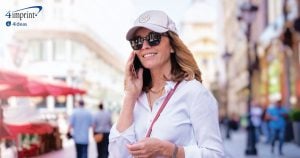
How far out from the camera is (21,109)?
1733 centimetres

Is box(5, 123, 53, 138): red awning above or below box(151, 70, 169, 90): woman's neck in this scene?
below

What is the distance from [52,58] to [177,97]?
54.3m

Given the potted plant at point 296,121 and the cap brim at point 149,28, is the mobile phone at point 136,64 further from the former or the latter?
the potted plant at point 296,121

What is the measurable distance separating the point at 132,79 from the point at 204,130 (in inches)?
17.7

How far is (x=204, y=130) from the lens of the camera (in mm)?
2670

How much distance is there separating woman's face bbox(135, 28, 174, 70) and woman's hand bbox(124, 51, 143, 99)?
2.8 inches

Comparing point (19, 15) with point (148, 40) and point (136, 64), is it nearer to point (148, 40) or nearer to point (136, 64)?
point (136, 64)

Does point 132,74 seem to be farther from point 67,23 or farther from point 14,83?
point 67,23

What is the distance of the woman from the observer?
2.67 metres

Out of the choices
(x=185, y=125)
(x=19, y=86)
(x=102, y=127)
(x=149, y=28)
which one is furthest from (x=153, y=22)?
(x=102, y=127)

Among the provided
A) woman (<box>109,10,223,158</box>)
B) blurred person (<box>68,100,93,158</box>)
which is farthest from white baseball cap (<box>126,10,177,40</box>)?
blurred person (<box>68,100,93,158</box>)

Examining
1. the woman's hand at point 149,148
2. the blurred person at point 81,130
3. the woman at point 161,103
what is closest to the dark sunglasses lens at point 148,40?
the woman at point 161,103

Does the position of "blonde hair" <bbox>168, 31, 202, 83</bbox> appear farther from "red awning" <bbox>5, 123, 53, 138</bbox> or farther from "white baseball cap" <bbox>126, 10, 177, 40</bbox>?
"red awning" <bbox>5, 123, 53, 138</bbox>

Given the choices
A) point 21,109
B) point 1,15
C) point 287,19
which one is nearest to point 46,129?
point 21,109
